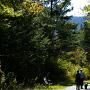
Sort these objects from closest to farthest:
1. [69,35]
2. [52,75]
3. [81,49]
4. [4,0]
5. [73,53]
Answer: [4,0]
[52,75]
[69,35]
[73,53]
[81,49]

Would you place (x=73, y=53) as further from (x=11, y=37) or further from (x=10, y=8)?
(x=10, y=8)

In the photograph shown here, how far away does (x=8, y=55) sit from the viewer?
93.0ft

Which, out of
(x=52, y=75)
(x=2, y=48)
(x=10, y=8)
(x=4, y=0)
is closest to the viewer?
(x=4, y=0)

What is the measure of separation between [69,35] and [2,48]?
26060 millimetres

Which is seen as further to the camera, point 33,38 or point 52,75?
point 52,75

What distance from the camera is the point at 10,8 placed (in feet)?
49.1

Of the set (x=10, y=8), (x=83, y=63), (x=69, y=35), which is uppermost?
(x=10, y=8)

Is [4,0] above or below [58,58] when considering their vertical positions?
above

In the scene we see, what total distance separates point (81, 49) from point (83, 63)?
769 cm

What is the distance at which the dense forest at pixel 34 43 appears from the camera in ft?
82.1

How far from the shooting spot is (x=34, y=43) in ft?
107

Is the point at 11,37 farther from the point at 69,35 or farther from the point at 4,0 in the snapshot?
the point at 69,35

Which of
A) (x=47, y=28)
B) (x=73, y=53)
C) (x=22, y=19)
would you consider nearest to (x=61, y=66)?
(x=47, y=28)

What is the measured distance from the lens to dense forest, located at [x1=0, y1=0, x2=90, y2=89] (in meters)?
25.0
